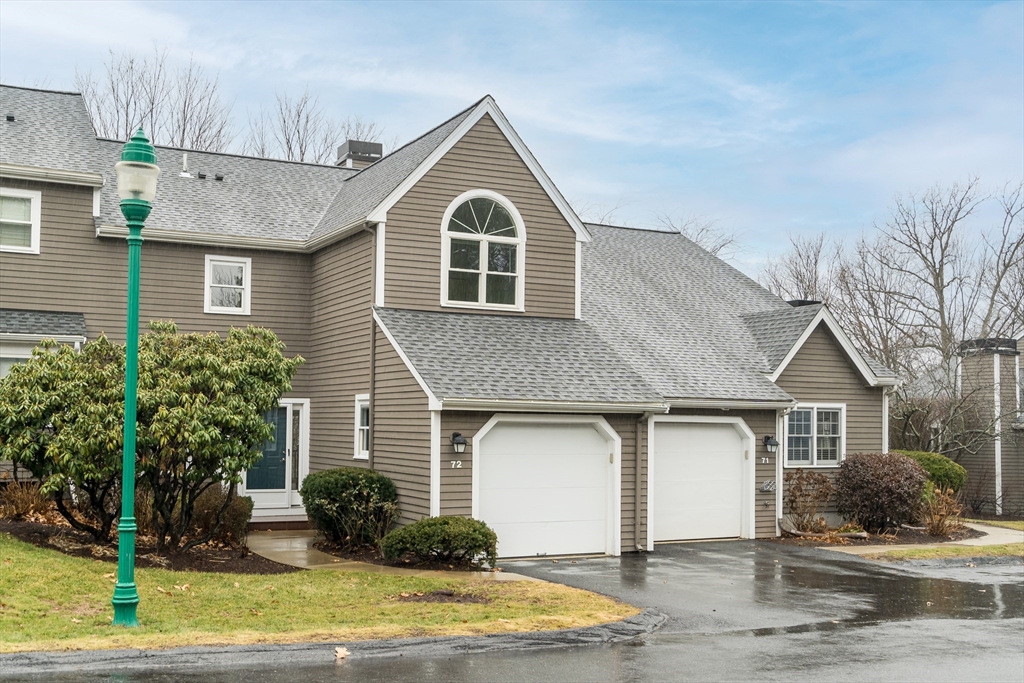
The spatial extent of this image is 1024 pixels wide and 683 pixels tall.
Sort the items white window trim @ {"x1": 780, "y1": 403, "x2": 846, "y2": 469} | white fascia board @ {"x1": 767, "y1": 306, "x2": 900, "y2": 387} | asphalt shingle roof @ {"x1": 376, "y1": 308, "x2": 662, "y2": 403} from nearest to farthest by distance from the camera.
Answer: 1. asphalt shingle roof @ {"x1": 376, "y1": 308, "x2": 662, "y2": 403}
2. white window trim @ {"x1": 780, "y1": 403, "x2": 846, "y2": 469}
3. white fascia board @ {"x1": 767, "y1": 306, "x2": 900, "y2": 387}

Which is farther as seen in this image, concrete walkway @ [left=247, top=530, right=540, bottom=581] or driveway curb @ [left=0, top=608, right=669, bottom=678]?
concrete walkway @ [left=247, top=530, right=540, bottom=581]

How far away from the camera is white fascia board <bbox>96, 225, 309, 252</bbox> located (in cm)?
2005

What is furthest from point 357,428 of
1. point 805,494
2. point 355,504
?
point 805,494

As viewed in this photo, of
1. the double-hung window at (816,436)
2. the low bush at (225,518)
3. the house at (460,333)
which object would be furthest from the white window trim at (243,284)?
the double-hung window at (816,436)

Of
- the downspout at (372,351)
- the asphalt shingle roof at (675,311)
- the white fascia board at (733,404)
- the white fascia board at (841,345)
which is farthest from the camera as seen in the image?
the white fascia board at (841,345)

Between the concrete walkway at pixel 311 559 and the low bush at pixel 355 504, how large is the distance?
62cm

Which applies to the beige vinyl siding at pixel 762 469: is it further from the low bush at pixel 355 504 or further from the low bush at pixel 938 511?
the low bush at pixel 355 504

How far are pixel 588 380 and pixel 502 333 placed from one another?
6.30ft

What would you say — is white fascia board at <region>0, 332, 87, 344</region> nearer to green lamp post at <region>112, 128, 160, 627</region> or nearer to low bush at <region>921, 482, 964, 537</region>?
green lamp post at <region>112, 128, 160, 627</region>

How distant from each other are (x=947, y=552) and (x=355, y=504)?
10956 mm

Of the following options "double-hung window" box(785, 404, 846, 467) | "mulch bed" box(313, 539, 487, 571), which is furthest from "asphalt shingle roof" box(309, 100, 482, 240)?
"double-hung window" box(785, 404, 846, 467)

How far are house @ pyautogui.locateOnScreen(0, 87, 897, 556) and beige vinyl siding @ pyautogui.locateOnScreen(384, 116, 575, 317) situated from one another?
0.13ft

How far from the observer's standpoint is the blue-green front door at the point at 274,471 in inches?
830

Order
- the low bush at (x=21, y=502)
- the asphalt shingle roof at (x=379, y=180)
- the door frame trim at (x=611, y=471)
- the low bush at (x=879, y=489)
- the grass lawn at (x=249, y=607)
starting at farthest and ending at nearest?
the low bush at (x=879, y=489)
the asphalt shingle roof at (x=379, y=180)
the door frame trim at (x=611, y=471)
the low bush at (x=21, y=502)
the grass lawn at (x=249, y=607)
